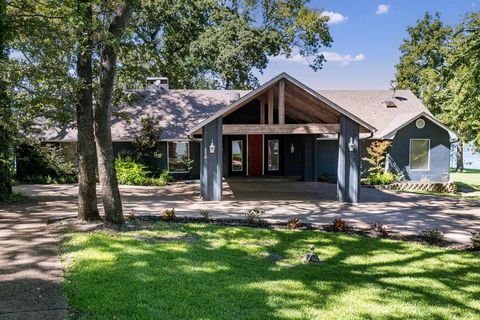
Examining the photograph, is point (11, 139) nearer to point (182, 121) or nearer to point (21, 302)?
point (21, 302)

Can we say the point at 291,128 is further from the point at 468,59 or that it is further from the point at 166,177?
the point at 166,177

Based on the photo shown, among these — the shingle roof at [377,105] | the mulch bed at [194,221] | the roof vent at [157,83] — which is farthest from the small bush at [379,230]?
the roof vent at [157,83]

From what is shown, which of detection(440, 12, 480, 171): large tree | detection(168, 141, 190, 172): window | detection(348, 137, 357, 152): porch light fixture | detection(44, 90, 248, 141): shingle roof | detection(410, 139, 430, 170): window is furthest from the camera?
detection(410, 139, 430, 170): window

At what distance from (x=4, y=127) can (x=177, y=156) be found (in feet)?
35.1

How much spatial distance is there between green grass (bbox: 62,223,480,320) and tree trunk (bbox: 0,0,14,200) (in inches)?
159

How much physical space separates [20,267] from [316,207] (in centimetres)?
875

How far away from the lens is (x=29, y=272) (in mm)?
6191

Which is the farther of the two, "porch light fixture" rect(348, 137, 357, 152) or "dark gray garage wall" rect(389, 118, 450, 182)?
"dark gray garage wall" rect(389, 118, 450, 182)

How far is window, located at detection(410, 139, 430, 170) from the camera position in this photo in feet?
69.7

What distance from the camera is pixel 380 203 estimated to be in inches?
554

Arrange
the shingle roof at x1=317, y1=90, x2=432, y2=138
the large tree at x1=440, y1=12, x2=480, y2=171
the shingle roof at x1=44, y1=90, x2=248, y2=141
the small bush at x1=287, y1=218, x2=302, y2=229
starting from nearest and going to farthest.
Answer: the small bush at x1=287, y1=218, x2=302, y2=229, the large tree at x1=440, y1=12, x2=480, y2=171, the shingle roof at x1=44, y1=90, x2=248, y2=141, the shingle roof at x1=317, y1=90, x2=432, y2=138

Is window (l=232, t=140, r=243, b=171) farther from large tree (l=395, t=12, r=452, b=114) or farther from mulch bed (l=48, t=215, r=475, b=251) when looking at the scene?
large tree (l=395, t=12, r=452, b=114)

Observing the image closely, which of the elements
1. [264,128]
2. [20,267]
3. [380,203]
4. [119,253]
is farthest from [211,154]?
[20,267]

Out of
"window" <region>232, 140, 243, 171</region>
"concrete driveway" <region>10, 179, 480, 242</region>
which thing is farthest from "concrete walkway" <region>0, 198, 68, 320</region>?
"window" <region>232, 140, 243, 171</region>
